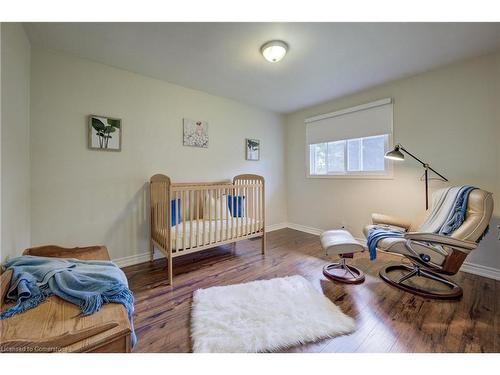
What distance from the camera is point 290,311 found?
152 cm

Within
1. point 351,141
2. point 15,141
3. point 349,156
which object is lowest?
point 15,141

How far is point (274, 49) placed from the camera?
185 centimetres

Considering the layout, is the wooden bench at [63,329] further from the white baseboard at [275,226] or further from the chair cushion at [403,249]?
the white baseboard at [275,226]

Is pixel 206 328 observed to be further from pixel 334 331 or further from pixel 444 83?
pixel 444 83

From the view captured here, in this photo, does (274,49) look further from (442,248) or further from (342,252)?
(442,248)

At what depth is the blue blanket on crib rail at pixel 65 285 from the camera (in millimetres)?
1000

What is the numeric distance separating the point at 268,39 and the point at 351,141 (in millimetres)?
2054

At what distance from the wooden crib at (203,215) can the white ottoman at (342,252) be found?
91cm

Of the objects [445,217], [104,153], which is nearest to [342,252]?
[445,217]

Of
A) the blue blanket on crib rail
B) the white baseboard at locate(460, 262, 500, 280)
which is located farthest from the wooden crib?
the white baseboard at locate(460, 262, 500, 280)

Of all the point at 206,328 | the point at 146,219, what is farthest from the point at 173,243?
the point at 206,328

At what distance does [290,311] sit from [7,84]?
2469 millimetres

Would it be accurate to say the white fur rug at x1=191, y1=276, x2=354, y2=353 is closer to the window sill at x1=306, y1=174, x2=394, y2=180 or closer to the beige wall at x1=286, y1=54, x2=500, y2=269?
the beige wall at x1=286, y1=54, x2=500, y2=269

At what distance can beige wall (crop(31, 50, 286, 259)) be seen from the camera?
1.94 m
